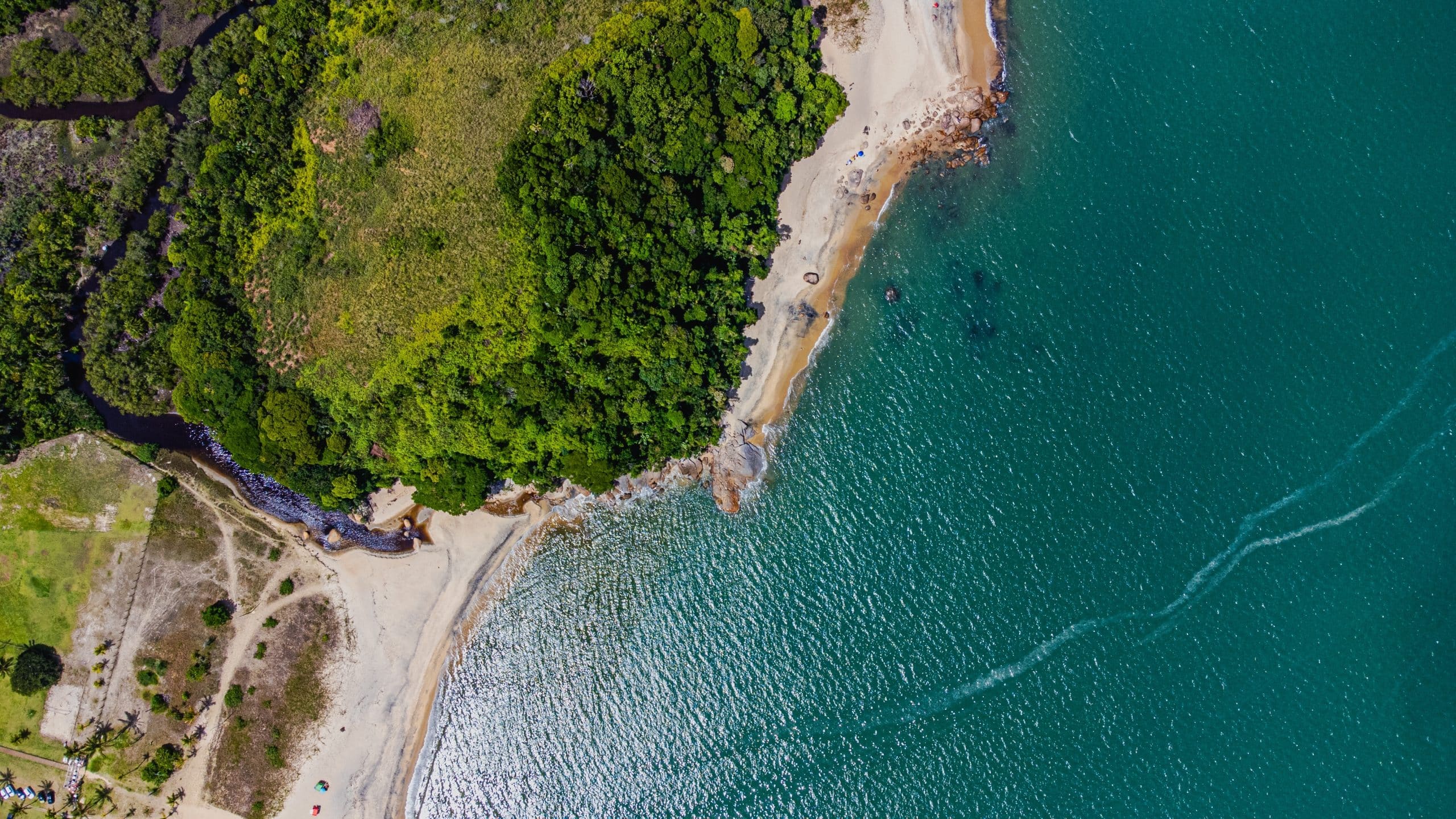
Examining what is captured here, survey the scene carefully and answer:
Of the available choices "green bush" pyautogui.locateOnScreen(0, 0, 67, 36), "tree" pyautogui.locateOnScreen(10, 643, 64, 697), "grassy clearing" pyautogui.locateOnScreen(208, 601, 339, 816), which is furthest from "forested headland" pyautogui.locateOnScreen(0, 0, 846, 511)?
"tree" pyautogui.locateOnScreen(10, 643, 64, 697)

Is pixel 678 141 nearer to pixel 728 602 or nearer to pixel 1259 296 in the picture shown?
pixel 728 602

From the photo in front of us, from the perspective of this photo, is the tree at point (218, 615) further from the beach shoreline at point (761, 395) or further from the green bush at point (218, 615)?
the beach shoreline at point (761, 395)

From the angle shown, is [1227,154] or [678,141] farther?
[1227,154]

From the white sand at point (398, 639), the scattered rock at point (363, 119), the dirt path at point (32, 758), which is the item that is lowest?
the white sand at point (398, 639)

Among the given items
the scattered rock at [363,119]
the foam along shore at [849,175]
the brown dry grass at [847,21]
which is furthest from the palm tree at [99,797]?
the brown dry grass at [847,21]

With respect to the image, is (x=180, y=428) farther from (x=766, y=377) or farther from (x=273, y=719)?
(x=766, y=377)

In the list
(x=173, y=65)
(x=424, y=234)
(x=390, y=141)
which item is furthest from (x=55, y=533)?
(x=390, y=141)

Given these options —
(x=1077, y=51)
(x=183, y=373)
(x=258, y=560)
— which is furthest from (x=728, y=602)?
(x=1077, y=51)
